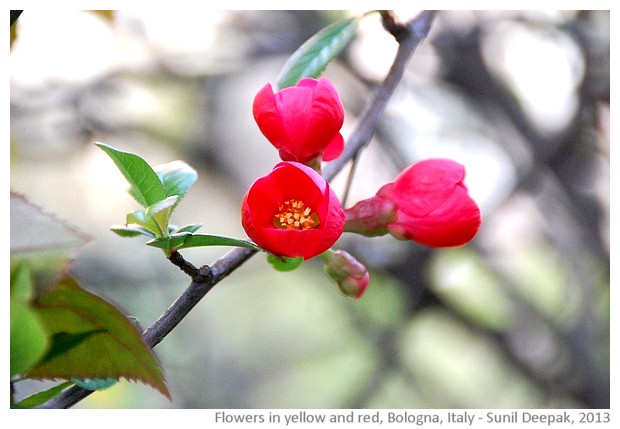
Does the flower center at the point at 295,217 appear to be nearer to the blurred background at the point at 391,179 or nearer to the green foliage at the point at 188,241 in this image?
the green foliage at the point at 188,241

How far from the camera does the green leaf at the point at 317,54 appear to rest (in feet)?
2.20

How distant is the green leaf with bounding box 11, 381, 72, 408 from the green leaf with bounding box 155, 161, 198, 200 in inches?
5.6

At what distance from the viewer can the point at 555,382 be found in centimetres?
169

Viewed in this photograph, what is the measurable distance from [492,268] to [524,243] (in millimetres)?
183

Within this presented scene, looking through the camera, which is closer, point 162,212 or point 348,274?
point 162,212

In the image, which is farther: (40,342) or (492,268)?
(492,268)

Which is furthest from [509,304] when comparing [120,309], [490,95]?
[120,309]

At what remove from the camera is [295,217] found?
0.52 metres

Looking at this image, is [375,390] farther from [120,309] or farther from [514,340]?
[120,309]

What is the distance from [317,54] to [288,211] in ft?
0.75

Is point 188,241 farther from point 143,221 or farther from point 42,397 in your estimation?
point 42,397

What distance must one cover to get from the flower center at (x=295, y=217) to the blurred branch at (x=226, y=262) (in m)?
0.03

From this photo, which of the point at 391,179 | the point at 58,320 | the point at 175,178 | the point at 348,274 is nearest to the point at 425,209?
the point at 348,274

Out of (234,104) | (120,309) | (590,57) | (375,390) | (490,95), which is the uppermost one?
(120,309)
